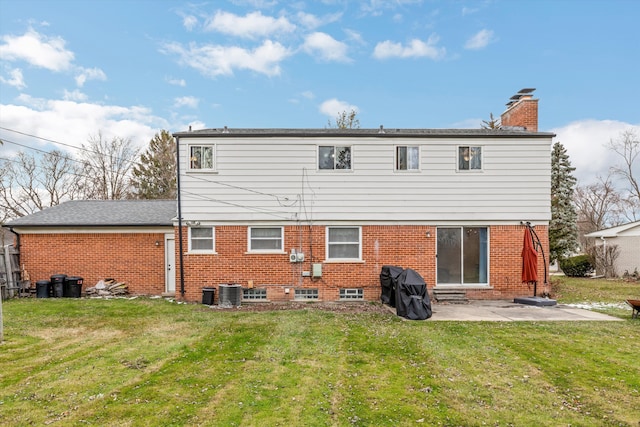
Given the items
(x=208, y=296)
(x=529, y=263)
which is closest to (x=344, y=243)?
(x=208, y=296)

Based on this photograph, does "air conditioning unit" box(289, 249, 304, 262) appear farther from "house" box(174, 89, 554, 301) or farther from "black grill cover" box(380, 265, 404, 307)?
"black grill cover" box(380, 265, 404, 307)

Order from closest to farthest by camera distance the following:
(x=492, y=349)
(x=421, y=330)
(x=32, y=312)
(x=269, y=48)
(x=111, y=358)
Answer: (x=111, y=358) → (x=492, y=349) → (x=421, y=330) → (x=32, y=312) → (x=269, y=48)

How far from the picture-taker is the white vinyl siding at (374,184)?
11781 millimetres

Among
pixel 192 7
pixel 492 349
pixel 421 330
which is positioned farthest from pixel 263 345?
pixel 192 7

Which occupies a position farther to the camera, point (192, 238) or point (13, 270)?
point (13, 270)

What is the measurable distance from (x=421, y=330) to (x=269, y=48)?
13.9m

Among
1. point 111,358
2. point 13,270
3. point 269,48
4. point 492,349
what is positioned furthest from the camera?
point 269,48

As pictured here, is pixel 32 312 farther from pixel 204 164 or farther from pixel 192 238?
pixel 204 164

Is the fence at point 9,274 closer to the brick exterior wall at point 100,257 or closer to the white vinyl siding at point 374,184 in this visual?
the brick exterior wall at point 100,257

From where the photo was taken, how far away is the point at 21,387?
5.05 meters

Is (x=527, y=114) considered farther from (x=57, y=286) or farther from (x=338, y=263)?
(x=57, y=286)

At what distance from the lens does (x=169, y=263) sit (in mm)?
13539

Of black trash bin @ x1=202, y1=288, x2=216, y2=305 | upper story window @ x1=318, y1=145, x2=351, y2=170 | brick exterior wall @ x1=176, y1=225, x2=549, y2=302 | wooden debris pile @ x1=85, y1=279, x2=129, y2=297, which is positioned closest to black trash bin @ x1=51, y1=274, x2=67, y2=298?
wooden debris pile @ x1=85, y1=279, x2=129, y2=297

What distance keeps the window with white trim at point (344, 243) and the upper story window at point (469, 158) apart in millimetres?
4189
